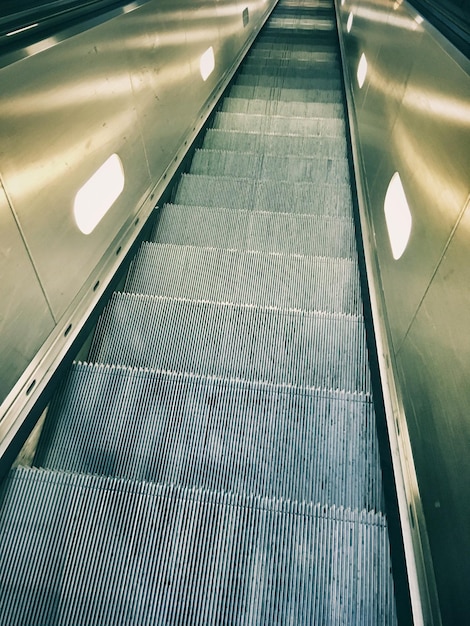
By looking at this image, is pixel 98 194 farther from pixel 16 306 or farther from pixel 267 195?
pixel 267 195

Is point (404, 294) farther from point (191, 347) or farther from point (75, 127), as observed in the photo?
point (75, 127)

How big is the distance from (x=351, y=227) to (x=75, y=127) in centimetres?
236

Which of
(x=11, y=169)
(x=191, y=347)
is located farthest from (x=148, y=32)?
(x=191, y=347)

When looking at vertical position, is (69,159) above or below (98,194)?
above

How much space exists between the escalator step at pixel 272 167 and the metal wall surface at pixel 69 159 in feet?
2.88

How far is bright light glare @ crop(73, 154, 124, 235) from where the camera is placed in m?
2.33

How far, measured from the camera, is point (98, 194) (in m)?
2.54

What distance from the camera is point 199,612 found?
5.08ft

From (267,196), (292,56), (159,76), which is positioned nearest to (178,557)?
(267,196)

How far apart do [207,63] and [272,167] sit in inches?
73.1

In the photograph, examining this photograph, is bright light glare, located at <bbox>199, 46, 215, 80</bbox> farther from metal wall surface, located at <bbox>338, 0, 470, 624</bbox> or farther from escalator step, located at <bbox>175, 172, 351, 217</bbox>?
metal wall surface, located at <bbox>338, 0, 470, 624</bbox>

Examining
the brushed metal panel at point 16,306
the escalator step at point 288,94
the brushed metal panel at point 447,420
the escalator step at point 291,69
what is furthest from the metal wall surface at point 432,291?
the escalator step at point 291,69

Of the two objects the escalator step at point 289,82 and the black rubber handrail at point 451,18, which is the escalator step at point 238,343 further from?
the escalator step at point 289,82

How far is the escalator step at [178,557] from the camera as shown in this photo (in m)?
1.54
